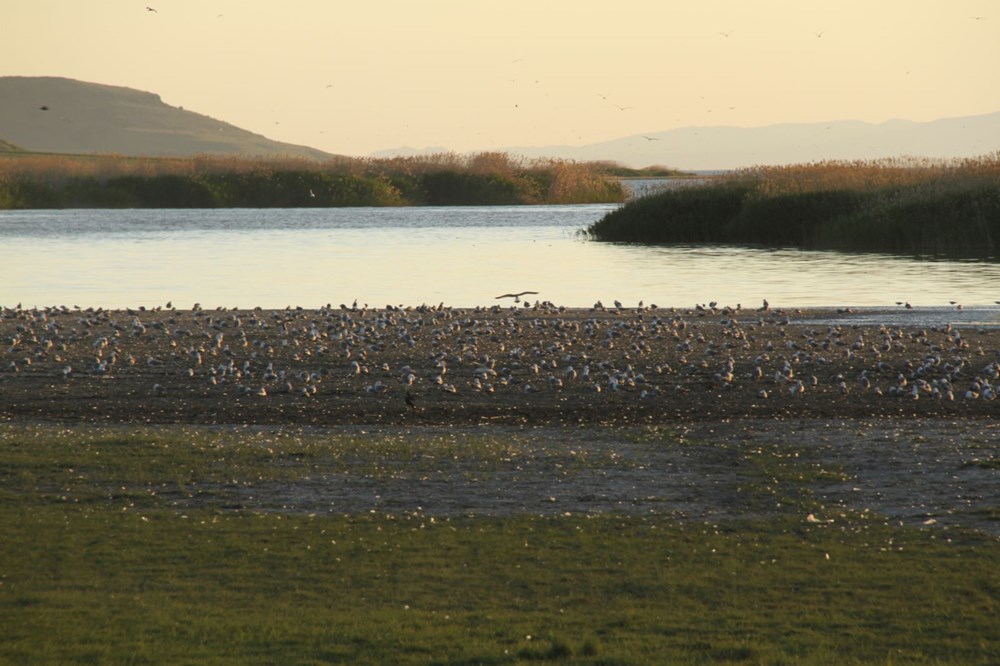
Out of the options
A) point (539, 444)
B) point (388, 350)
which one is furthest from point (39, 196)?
point (539, 444)

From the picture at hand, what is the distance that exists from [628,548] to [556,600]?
1.58 metres

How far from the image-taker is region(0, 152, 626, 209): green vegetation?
9825 centimetres

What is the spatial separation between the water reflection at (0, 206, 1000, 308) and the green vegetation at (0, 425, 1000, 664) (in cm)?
2293

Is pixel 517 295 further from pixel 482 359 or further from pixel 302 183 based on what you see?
pixel 302 183

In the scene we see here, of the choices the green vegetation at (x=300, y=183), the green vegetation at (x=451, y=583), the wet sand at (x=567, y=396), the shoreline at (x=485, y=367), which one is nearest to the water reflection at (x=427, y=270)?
the wet sand at (x=567, y=396)

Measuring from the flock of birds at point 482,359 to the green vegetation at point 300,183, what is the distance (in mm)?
69577

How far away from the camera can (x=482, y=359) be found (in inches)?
902

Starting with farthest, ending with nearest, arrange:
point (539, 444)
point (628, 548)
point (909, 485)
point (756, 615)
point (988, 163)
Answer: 1. point (988, 163)
2. point (539, 444)
3. point (909, 485)
4. point (628, 548)
5. point (756, 615)

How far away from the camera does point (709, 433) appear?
16969 mm

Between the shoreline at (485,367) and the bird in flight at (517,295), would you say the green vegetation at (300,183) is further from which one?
the shoreline at (485,367)

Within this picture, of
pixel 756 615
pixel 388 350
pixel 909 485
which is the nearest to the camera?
pixel 756 615

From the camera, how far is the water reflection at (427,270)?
3712 centimetres

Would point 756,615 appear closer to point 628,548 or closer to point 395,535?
point 628,548

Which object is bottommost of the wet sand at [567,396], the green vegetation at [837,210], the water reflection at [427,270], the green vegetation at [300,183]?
the wet sand at [567,396]
